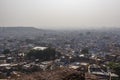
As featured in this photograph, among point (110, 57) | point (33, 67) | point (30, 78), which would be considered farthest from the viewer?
point (110, 57)

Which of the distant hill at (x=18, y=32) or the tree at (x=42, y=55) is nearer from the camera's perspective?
the tree at (x=42, y=55)

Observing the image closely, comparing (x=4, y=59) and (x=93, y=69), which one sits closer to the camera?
(x=93, y=69)

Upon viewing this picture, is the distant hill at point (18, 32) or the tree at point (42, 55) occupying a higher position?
the tree at point (42, 55)

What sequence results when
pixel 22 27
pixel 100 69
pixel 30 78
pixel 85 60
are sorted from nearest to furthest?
pixel 30 78 → pixel 100 69 → pixel 85 60 → pixel 22 27

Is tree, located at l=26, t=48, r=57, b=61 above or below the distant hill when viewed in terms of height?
above

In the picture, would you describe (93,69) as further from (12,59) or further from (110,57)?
(12,59)

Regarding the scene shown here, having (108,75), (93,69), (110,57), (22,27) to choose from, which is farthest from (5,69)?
(22,27)

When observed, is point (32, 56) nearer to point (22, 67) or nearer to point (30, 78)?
point (22, 67)

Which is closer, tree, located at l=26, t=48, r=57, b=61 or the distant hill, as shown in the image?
tree, located at l=26, t=48, r=57, b=61

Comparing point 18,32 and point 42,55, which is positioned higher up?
point 42,55

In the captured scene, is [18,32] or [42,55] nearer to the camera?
[42,55]
